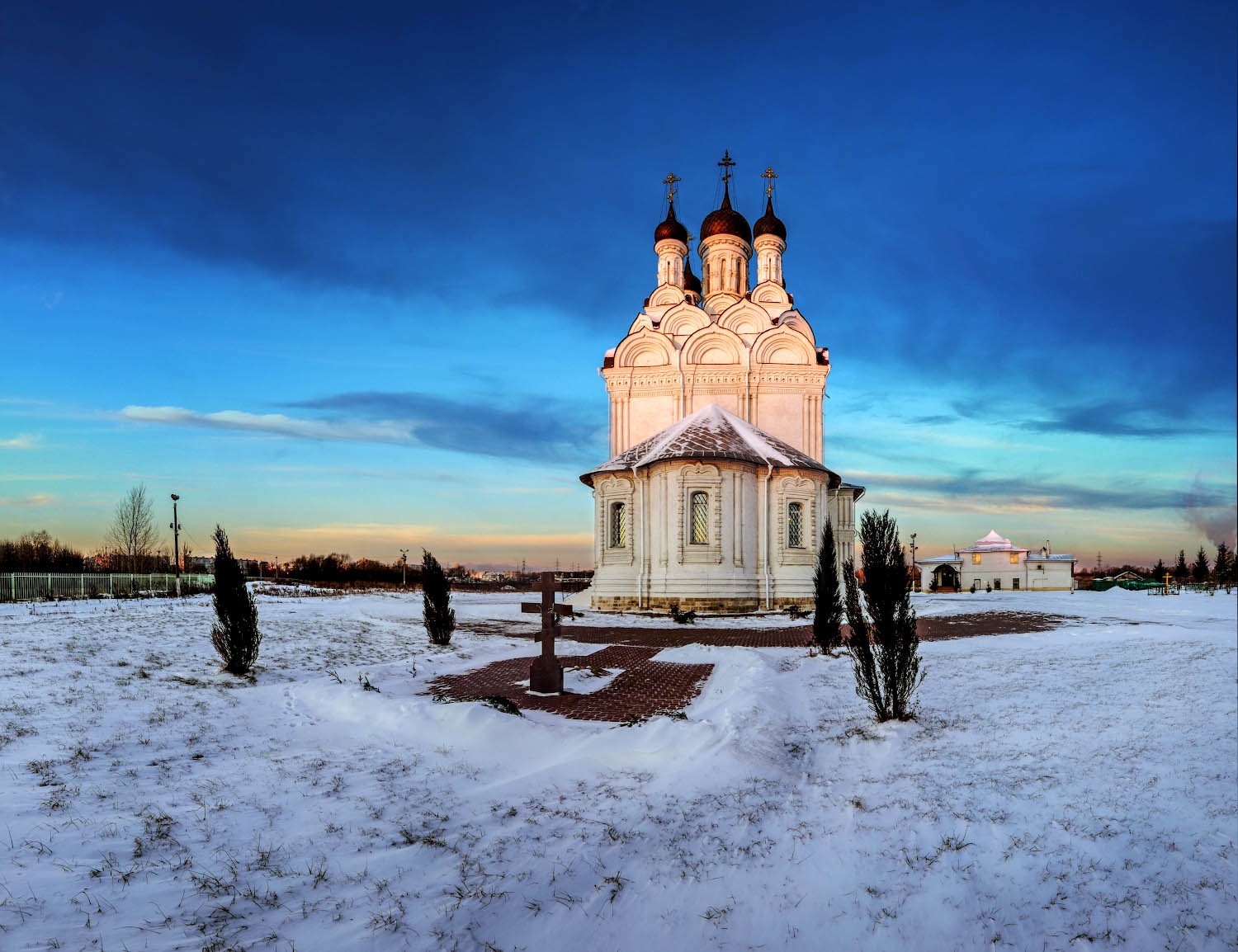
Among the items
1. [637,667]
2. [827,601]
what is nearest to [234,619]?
[637,667]

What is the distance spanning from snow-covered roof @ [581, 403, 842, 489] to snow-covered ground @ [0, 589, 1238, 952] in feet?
49.2

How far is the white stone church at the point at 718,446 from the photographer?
2389 centimetres

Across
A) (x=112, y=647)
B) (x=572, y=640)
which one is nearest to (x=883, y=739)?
(x=572, y=640)

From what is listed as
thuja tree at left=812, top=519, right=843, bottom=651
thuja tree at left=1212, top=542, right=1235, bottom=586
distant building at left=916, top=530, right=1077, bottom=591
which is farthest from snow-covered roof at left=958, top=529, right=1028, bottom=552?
thuja tree at left=812, top=519, right=843, bottom=651

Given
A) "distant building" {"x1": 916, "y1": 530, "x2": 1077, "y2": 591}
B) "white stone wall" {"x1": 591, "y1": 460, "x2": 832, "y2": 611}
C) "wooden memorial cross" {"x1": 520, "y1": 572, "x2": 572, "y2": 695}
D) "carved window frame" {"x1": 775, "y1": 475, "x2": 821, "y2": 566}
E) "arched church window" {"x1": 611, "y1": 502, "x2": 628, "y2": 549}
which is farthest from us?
"distant building" {"x1": 916, "y1": 530, "x2": 1077, "y2": 591}

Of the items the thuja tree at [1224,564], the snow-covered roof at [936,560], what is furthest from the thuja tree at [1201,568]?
the snow-covered roof at [936,560]

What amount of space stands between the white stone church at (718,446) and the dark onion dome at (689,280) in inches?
135

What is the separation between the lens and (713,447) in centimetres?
2452

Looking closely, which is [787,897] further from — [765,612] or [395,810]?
[765,612]

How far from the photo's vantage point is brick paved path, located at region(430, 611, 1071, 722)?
906 cm

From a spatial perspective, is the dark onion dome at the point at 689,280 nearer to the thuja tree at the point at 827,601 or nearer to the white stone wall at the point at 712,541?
the white stone wall at the point at 712,541

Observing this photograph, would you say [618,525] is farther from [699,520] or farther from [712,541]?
[712,541]

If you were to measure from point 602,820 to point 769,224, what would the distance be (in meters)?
37.3

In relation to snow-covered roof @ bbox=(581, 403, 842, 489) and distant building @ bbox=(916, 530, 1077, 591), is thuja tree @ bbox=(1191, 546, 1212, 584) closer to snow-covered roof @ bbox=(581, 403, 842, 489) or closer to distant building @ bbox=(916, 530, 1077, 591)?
distant building @ bbox=(916, 530, 1077, 591)
